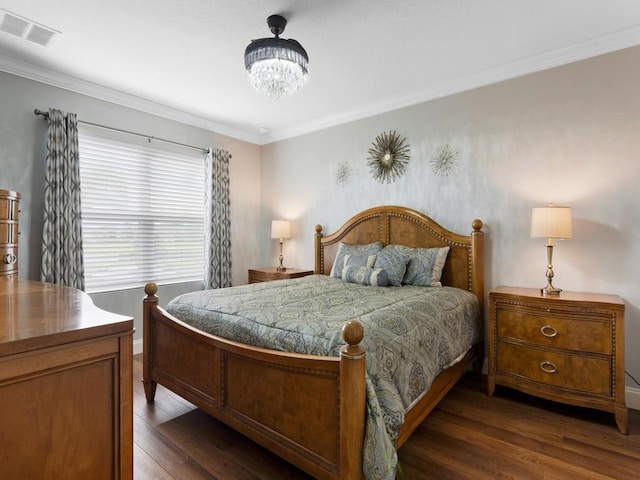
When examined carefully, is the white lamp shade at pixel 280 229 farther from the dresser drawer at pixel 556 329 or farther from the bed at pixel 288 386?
the dresser drawer at pixel 556 329

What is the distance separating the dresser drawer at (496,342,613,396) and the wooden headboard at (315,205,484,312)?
0.55 metres

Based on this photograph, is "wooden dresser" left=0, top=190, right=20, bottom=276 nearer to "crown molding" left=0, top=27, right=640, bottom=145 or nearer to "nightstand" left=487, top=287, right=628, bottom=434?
"crown molding" left=0, top=27, right=640, bottom=145

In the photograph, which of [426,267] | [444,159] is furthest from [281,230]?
[444,159]

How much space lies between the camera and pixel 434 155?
3.39m

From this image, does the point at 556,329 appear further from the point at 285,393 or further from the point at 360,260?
the point at 285,393

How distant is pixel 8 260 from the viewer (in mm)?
2395

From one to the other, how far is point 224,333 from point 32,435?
1.25 metres

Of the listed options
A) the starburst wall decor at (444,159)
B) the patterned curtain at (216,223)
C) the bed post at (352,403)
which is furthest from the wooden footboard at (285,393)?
the starburst wall decor at (444,159)

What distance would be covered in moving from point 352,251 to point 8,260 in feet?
9.14

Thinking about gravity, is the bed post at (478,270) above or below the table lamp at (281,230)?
below

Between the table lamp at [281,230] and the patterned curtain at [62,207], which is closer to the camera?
the patterned curtain at [62,207]

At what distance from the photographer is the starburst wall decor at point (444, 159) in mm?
3268

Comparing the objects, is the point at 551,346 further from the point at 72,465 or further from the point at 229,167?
the point at 229,167

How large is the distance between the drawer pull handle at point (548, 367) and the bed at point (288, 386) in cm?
52
